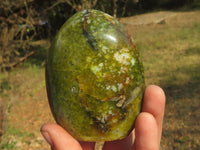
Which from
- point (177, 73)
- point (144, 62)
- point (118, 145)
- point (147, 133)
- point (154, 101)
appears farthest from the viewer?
point (144, 62)

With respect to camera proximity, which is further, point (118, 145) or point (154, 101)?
point (118, 145)

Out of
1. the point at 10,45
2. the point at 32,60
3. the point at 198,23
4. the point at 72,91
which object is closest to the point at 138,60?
the point at 72,91

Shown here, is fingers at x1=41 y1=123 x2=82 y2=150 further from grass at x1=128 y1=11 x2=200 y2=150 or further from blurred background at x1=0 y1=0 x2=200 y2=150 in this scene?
grass at x1=128 y1=11 x2=200 y2=150

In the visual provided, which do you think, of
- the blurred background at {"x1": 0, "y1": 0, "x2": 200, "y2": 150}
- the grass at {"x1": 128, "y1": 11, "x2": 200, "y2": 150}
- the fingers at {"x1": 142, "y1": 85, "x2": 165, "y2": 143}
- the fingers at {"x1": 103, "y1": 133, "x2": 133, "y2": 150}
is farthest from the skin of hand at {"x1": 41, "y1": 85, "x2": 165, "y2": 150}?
the grass at {"x1": 128, "y1": 11, "x2": 200, "y2": 150}

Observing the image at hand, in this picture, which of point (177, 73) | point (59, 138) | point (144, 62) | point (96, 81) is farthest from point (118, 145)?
point (144, 62)

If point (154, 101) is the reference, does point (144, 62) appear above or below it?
below

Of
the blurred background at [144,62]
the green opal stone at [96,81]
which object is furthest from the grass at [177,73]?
the green opal stone at [96,81]

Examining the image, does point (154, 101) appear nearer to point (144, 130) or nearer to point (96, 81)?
point (144, 130)
